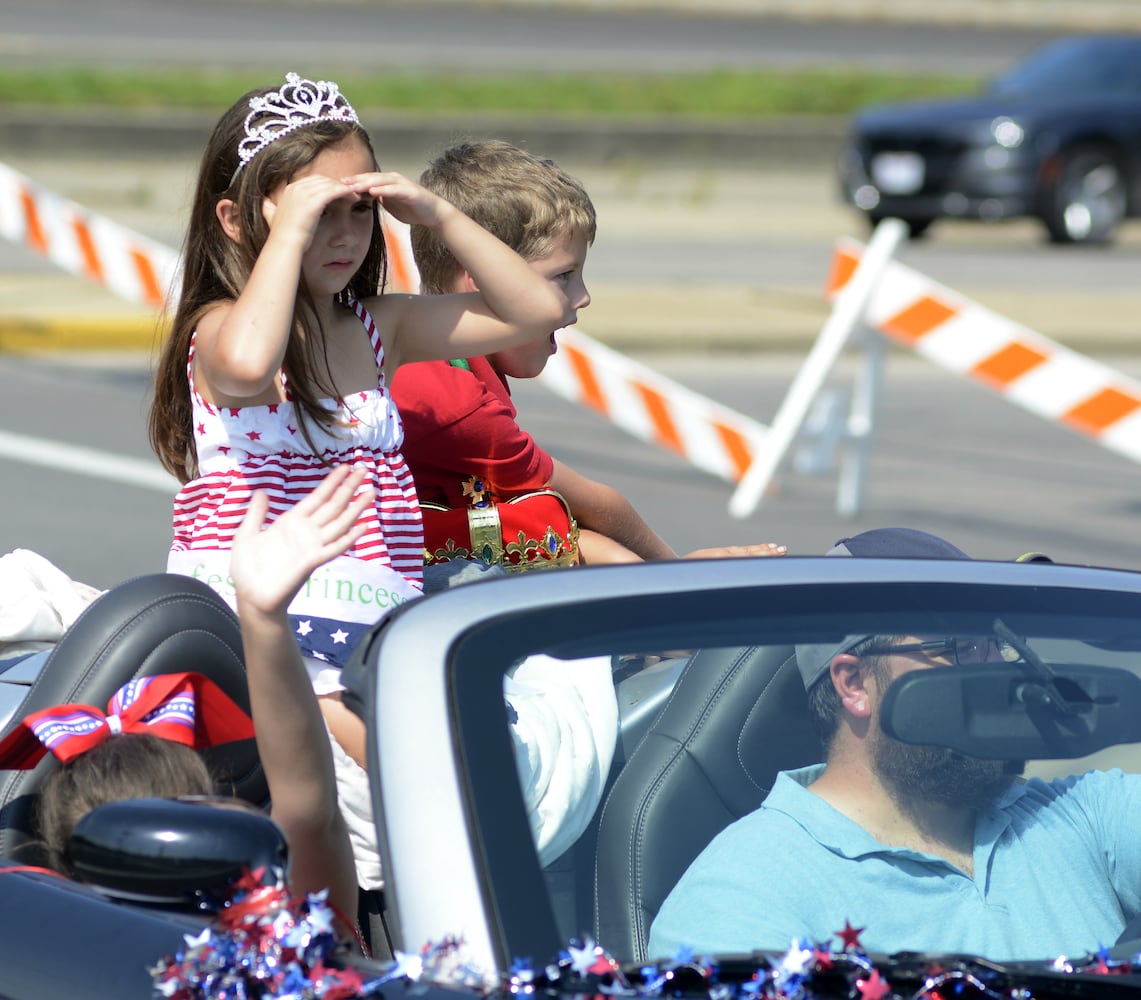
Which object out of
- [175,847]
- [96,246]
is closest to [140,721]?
[175,847]

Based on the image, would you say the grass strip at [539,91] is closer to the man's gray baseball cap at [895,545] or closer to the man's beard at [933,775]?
the man's gray baseball cap at [895,545]

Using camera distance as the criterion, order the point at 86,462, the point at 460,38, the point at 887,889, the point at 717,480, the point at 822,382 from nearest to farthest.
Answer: the point at 887,889 < the point at 822,382 < the point at 86,462 < the point at 717,480 < the point at 460,38

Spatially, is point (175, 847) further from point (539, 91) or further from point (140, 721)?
point (539, 91)

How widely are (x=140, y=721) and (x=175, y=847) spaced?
520 mm

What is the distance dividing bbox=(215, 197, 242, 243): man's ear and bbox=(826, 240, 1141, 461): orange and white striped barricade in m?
5.04

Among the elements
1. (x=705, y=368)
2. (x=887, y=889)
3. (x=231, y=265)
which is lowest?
(x=887, y=889)

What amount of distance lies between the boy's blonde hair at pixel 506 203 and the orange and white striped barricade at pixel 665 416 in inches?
214

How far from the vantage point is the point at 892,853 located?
7.97 ft

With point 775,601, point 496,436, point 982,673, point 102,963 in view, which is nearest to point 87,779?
point 102,963

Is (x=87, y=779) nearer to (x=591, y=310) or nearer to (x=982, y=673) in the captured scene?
(x=982, y=673)

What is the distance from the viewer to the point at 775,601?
2.50 metres

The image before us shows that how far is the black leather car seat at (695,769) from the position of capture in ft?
7.98

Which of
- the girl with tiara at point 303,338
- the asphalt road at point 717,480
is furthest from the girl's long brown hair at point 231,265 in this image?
the asphalt road at point 717,480

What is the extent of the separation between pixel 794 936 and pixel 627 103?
2385 cm
